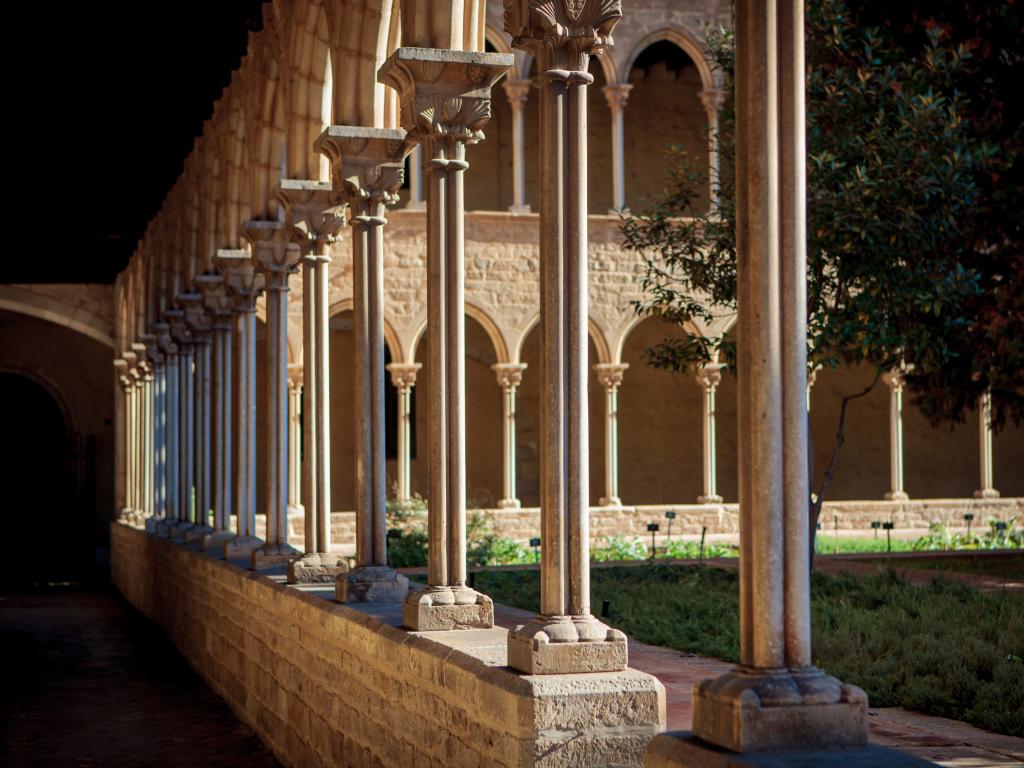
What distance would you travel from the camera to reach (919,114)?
10.8 m

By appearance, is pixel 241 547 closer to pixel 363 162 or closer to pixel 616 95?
pixel 363 162

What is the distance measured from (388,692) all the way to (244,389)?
627 cm

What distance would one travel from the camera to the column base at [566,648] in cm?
409

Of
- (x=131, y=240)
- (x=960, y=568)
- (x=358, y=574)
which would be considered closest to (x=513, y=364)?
(x=131, y=240)

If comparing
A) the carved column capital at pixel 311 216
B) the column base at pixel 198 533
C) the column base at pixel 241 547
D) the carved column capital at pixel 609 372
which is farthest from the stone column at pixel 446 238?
the carved column capital at pixel 609 372

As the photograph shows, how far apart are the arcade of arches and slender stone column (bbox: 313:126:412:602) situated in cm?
2

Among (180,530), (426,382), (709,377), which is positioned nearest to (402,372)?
(709,377)

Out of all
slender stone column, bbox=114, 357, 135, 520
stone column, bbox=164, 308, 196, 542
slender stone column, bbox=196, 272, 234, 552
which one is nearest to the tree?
slender stone column, bbox=196, 272, 234, 552

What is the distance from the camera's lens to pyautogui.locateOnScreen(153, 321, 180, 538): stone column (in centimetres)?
1628

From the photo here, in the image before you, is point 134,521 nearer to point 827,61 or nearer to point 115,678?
point 115,678

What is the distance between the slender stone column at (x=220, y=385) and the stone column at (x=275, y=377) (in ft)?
7.83

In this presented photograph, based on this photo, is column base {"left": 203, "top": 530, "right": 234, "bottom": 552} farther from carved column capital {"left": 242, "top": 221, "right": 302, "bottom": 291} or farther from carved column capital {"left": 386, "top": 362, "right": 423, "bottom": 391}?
carved column capital {"left": 386, "top": 362, "right": 423, "bottom": 391}

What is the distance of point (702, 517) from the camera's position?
19.9 m

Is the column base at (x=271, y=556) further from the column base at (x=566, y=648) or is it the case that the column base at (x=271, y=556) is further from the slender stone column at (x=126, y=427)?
the slender stone column at (x=126, y=427)
